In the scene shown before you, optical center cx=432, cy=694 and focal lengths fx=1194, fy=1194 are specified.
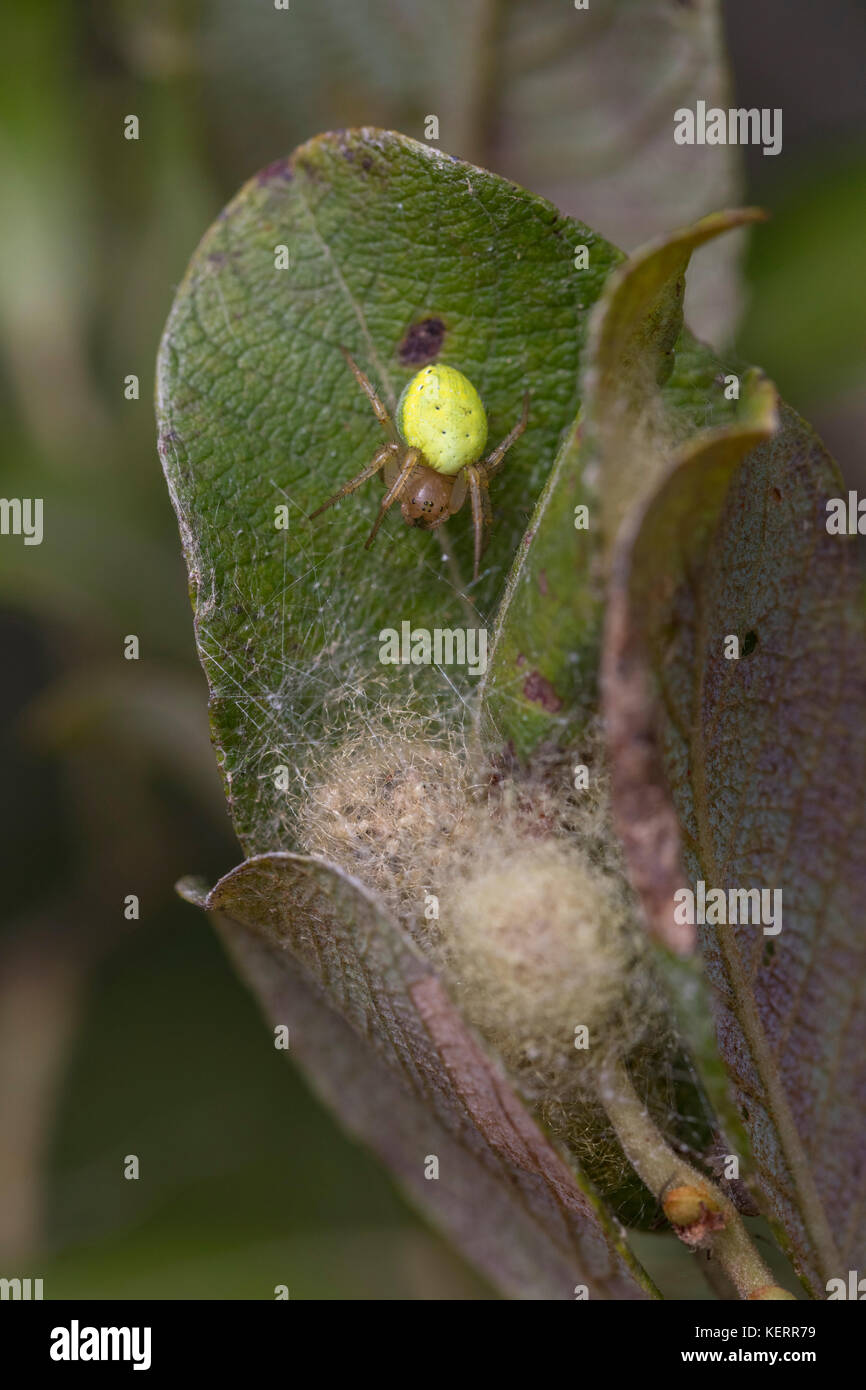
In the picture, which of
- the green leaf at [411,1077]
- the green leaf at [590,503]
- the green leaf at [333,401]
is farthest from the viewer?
the green leaf at [333,401]

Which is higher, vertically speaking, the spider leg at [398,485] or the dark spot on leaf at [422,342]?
the dark spot on leaf at [422,342]

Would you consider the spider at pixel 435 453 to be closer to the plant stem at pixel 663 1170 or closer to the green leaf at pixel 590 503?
the green leaf at pixel 590 503

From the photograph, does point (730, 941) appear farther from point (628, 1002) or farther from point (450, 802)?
point (450, 802)

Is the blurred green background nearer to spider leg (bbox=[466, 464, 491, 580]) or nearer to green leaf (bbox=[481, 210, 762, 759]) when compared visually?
spider leg (bbox=[466, 464, 491, 580])

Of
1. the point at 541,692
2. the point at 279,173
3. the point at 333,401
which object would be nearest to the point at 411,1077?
the point at 541,692

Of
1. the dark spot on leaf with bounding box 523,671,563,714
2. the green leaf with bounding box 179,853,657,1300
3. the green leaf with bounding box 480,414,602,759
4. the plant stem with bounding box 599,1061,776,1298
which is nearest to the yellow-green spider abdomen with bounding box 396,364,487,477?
the green leaf with bounding box 480,414,602,759

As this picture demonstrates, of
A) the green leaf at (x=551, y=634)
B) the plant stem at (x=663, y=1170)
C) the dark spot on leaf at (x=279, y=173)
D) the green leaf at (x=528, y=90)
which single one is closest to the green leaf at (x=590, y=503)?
the green leaf at (x=551, y=634)

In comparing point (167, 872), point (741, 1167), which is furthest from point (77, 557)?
point (741, 1167)
